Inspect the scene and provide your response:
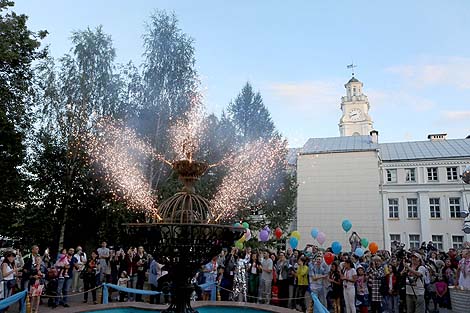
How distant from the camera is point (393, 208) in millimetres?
35156

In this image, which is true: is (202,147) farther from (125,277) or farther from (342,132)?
A: (342,132)

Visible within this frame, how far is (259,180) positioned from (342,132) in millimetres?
40594

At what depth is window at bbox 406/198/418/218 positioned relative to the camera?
113ft

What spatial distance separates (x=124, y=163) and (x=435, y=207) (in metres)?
29.1

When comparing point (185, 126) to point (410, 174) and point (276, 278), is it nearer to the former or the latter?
point (276, 278)

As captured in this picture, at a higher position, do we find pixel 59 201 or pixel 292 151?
pixel 292 151

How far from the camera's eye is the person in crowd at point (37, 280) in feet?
32.7

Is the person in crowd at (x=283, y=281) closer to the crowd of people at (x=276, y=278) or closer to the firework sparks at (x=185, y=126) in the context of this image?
the crowd of people at (x=276, y=278)

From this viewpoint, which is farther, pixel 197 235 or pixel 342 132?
pixel 342 132

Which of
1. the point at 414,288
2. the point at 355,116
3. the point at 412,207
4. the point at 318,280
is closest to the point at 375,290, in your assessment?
the point at 414,288

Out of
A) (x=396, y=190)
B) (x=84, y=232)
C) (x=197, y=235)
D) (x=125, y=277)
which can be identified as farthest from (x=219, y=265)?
(x=396, y=190)

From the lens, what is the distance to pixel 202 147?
26094mm

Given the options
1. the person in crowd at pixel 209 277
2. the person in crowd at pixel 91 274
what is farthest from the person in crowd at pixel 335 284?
the person in crowd at pixel 91 274

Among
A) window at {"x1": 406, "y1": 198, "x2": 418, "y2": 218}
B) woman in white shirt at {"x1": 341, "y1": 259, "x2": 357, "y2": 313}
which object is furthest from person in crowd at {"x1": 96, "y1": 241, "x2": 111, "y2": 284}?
window at {"x1": 406, "y1": 198, "x2": 418, "y2": 218}
